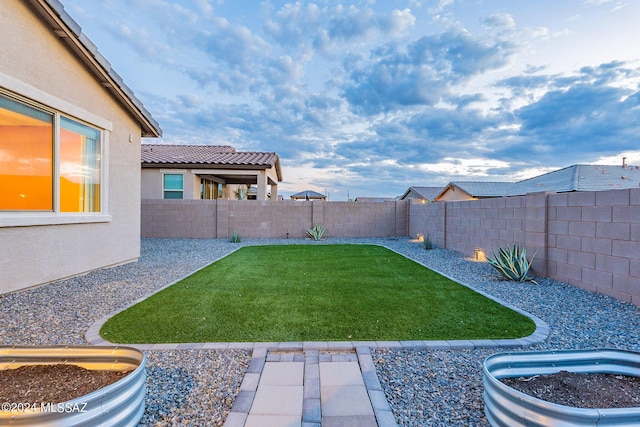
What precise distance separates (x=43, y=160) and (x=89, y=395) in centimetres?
549

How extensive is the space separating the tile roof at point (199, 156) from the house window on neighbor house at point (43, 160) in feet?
29.0

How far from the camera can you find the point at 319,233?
13133 mm

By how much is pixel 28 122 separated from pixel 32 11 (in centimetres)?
178

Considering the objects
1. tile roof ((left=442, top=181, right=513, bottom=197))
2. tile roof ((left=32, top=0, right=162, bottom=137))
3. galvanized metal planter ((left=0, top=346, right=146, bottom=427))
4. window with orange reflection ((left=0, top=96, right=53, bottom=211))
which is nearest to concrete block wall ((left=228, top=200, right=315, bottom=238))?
tile roof ((left=32, top=0, right=162, bottom=137))

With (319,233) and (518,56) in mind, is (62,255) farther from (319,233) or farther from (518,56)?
(518,56)

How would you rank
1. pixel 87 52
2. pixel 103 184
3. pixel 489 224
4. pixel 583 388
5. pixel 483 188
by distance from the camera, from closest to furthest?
pixel 583 388
pixel 87 52
pixel 103 184
pixel 489 224
pixel 483 188

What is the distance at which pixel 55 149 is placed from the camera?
536cm

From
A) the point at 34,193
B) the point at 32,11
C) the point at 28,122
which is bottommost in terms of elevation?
the point at 34,193

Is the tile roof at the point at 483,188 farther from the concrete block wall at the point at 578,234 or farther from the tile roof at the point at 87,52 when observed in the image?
the tile roof at the point at 87,52

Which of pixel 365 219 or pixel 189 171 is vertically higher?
pixel 189 171

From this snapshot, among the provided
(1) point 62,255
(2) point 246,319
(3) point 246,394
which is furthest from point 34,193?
(3) point 246,394

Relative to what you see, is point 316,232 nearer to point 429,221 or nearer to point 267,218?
point 267,218

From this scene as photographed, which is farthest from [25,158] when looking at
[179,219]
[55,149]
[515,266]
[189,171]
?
[189,171]

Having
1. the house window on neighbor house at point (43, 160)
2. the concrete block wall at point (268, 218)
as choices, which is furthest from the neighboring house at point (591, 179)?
the house window on neighbor house at point (43, 160)
